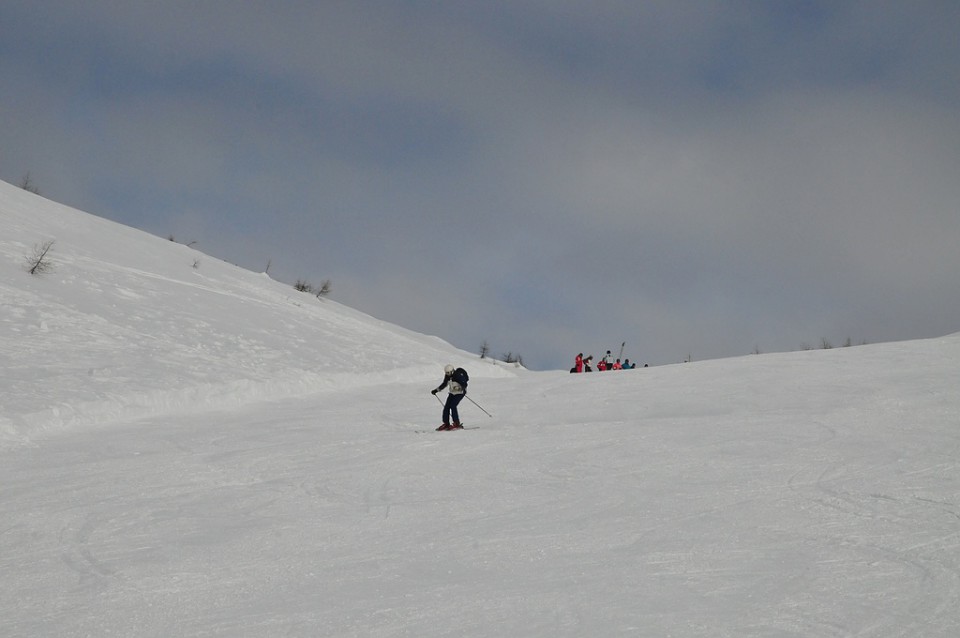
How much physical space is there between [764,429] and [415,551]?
7.32 metres

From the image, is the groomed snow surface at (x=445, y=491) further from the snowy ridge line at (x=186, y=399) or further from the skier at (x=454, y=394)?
the skier at (x=454, y=394)

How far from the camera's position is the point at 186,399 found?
17.0m

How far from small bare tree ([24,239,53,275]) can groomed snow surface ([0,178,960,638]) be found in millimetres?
335

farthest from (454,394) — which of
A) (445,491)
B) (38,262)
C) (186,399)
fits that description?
(38,262)

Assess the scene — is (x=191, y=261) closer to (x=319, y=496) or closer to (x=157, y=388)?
(x=157, y=388)

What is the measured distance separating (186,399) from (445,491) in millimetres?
9323

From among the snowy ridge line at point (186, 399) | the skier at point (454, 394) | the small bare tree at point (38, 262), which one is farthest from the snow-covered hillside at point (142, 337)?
the skier at point (454, 394)

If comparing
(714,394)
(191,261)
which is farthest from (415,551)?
(191,261)

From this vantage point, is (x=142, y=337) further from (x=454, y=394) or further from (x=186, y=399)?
(x=454, y=394)

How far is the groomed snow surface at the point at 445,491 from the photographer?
607 centimetres

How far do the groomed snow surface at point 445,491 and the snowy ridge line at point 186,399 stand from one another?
66 mm

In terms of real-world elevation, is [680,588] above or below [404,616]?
above

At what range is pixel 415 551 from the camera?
7621 millimetres

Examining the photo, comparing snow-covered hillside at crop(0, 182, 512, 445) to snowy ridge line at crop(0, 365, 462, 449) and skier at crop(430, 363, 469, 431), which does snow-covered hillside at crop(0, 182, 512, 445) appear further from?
skier at crop(430, 363, 469, 431)
